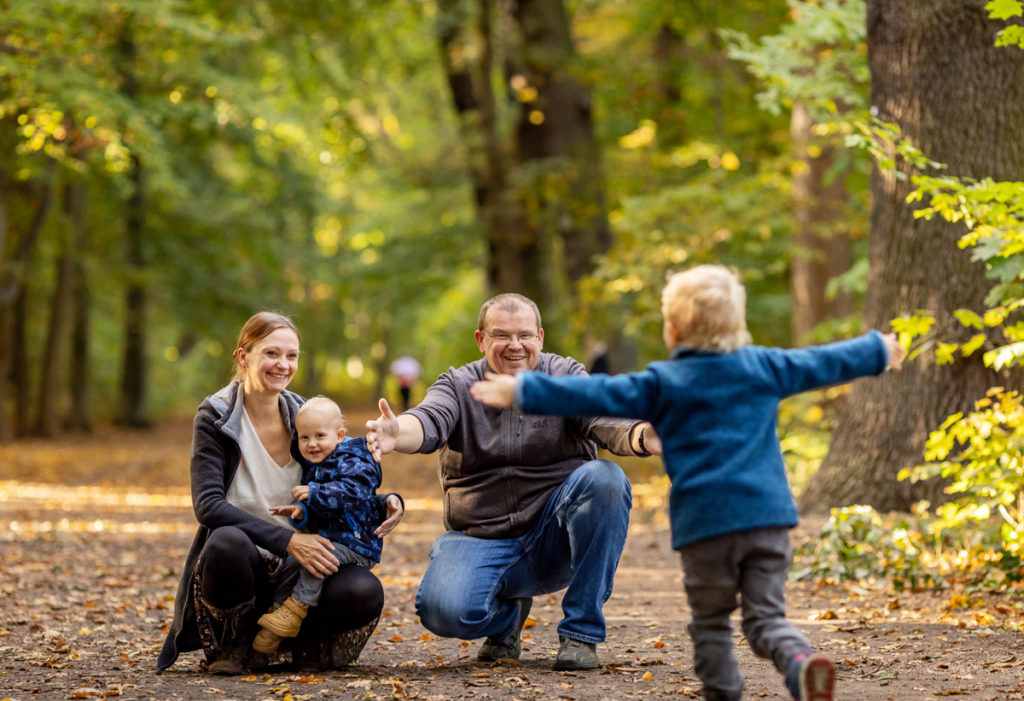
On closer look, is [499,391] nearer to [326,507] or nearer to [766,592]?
[766,592]

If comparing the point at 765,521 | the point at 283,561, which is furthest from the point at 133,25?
the point at 765,521

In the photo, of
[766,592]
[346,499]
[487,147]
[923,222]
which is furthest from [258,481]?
[487,147]

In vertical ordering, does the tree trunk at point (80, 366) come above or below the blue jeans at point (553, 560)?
above

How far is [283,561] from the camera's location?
4.64 meters

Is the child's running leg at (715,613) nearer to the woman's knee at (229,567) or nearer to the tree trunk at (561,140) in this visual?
the woman's knee at (229,567)

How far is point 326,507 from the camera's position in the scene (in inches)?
177

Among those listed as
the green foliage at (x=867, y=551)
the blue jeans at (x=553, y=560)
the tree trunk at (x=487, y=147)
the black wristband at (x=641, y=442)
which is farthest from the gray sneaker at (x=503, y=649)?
the tree trunk at (x=487, y=147)

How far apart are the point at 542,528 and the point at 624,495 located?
1.32 ft

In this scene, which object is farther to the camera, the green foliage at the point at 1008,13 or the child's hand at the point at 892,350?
the green foliage at the point at 1008,13

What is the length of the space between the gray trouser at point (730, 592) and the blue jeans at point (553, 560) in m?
1.10

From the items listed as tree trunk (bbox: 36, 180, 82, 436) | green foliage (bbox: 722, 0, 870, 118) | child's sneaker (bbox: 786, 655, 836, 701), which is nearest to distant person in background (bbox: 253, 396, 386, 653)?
child's sneaker (bbox: 786, 655, 836, 701)

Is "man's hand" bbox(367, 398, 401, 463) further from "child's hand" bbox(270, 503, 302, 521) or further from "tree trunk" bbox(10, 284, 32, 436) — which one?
"tree trunk" bbox(10, 284, 32, 436)

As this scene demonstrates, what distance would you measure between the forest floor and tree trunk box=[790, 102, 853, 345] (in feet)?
16.9

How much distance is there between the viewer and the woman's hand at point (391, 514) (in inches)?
181
